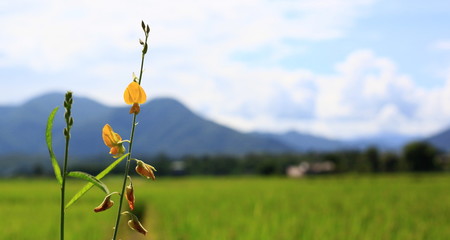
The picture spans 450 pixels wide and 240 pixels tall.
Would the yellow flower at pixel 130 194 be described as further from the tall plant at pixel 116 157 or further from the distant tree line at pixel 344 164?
the distant tree line at pixel 344 164

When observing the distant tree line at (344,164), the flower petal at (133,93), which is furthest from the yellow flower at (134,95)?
the distant tree line at (344,164)

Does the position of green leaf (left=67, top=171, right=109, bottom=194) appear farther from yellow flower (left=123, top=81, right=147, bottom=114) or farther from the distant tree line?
the distant tree line

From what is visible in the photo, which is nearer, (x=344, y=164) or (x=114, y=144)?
(x=114, y=144)

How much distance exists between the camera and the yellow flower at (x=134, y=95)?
0.56m

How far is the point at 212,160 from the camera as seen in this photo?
94.8m

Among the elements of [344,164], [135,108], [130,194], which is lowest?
[344,164]

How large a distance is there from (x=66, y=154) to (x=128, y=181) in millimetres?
75

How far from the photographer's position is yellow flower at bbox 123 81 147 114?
0.56 metres

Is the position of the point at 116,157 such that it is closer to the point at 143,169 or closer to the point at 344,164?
the point at 143,169

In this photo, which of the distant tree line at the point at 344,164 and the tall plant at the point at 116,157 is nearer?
the tall plant at the point at 116,157

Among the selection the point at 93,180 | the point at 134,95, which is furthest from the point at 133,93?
the point at 93,180

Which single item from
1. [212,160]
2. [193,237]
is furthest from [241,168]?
[193,237]

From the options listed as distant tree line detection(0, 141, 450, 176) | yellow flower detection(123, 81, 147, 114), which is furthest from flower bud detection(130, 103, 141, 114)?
distant tree line detection(0, 141, 450, 176)

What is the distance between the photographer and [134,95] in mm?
560
